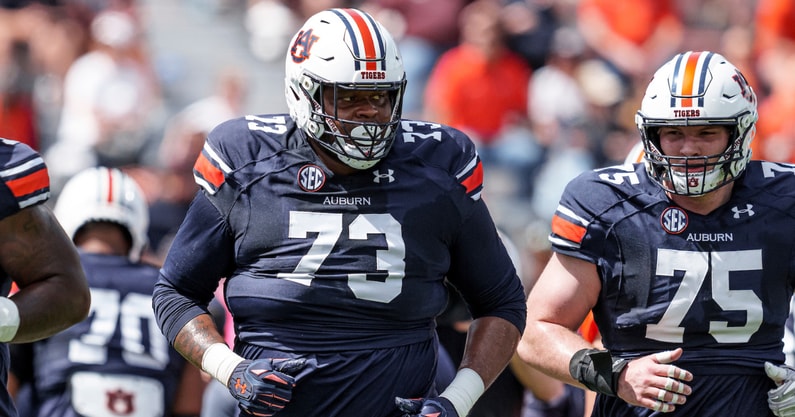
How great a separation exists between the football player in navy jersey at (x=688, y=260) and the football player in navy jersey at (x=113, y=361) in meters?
1.86

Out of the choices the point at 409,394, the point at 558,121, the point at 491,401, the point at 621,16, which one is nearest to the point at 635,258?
the point at 409,394

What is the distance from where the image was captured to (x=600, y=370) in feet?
14.0

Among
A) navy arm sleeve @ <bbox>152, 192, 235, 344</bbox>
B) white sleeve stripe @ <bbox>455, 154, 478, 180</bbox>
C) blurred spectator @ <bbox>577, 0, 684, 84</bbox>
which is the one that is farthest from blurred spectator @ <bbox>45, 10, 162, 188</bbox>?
white sleeve stripe @ <bbox>455, 154, 478, 180</bbox>

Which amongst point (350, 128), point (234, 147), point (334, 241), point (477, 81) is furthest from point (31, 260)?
point (477, 81)

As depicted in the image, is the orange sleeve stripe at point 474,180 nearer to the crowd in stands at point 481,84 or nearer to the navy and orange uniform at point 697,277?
the navy and orange uniform at point 697,277

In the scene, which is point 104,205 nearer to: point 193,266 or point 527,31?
point 193,266

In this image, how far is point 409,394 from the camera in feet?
13.7

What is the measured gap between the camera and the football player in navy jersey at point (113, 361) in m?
5.58

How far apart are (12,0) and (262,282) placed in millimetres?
8797

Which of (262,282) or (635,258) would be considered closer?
(262,282)

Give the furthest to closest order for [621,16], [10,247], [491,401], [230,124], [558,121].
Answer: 1. [621,16]
2. [558,121]
3. [491,401]
4. [230,124]
5. [10,247]

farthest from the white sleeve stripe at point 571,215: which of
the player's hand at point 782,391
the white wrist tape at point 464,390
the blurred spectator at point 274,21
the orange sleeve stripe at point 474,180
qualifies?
the blurred spectator at point 274,21

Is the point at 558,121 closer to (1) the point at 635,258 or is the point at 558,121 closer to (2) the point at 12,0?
(2) the point at 12,0

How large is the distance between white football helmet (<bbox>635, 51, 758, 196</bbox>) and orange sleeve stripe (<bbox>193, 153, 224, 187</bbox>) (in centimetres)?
142
